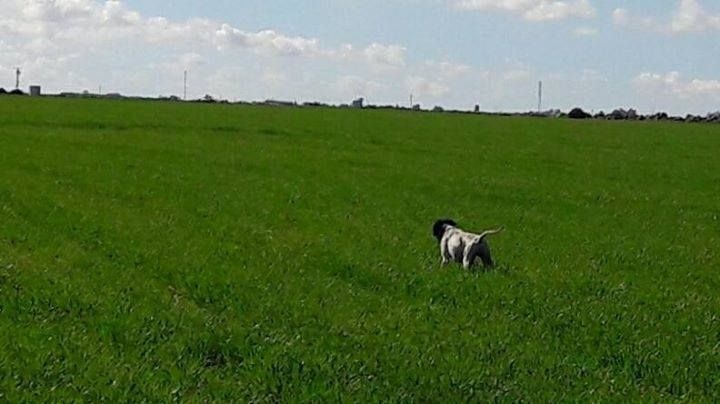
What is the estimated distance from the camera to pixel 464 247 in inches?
594

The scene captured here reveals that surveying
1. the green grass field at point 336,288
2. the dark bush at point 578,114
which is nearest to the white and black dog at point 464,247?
the green grass field at point 336,288

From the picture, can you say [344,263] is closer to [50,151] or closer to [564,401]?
[564,401]

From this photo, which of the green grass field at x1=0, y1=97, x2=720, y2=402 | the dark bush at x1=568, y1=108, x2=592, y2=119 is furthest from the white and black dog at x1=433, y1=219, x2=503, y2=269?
the dark bush at x1=568, y1=108, x2=592, y2=119

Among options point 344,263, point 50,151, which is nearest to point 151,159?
point 50,151

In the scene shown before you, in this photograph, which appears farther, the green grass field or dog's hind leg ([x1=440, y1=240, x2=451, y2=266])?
dog's hind leg ([x1=440, y1=240, x2=451, y2=266])

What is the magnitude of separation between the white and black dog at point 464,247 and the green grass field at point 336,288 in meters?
0.23

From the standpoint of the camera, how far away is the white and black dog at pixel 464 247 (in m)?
14.9

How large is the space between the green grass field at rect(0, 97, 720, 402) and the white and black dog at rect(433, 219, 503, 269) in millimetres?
226

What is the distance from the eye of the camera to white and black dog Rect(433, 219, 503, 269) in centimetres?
1492

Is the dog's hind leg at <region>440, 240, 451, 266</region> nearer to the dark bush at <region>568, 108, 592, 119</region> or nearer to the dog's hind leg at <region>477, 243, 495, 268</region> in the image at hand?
the dog's hind leg at <region>477, 243, 495, 268</region>

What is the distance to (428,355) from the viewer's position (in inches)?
399

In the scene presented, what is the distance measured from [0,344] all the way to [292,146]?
33.2m

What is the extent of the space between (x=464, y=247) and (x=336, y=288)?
2.56m

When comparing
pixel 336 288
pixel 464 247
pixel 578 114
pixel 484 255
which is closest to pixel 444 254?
pixel 464 247
